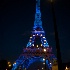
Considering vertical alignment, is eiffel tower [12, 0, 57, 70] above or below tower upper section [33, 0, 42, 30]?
below

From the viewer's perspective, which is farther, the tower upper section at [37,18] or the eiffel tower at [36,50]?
the tower upper section at [37,18]

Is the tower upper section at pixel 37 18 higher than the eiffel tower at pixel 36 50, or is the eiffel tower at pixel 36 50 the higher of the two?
the tower upper section at pixel 37 18

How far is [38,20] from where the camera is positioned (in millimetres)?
77250

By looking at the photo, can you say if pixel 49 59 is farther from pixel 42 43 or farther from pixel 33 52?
pixel 42 43

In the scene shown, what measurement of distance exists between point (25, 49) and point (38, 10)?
1693 cm

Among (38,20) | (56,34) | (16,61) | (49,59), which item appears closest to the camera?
(56,34)

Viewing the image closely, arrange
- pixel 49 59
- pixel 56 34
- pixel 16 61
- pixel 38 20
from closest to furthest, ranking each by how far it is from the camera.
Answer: pixel 56 34
pixel 49 59
pixel 16 61
pixel 38 20

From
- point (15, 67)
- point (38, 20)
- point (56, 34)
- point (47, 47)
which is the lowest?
point (56, 34)

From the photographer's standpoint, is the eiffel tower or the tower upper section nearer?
the eiffel tower

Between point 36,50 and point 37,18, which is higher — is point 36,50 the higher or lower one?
the lower one

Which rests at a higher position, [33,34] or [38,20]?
[38,20]

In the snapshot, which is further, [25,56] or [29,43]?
[29,43]

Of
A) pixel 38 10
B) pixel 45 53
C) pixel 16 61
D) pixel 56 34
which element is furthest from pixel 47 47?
pixel 56 34

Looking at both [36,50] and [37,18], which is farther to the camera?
[37,18]
